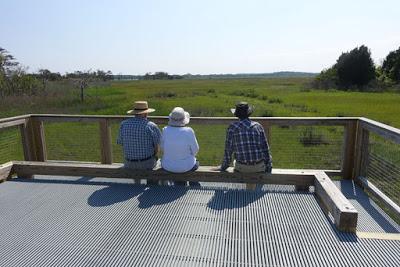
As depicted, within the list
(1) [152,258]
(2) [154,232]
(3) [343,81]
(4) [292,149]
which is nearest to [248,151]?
A: (2) [154,232]

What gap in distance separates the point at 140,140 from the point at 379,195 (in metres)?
2.79

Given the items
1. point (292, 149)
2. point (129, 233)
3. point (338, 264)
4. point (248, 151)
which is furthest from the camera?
point (292, 149)

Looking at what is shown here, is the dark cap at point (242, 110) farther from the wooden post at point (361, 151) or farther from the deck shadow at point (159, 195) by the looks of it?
the wooden post at point (361, 151)

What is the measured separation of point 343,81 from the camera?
4716 cm

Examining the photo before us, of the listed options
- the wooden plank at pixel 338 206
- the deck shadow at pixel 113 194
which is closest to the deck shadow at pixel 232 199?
the wooden plank at pixel 338 206

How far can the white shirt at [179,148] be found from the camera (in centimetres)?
372

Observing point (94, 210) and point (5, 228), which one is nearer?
point (5, 228)

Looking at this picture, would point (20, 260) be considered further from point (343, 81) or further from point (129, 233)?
point (343, 81)

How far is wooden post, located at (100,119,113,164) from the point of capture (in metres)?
5.15

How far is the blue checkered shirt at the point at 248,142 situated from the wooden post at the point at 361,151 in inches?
67.1

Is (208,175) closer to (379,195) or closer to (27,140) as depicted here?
(379,195)

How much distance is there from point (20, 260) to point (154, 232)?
0.92 metres

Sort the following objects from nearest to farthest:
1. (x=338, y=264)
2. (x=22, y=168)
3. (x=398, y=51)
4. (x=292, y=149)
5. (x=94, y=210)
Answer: (x=338, y=264), (x=94, y=210), (x=22, y=168), (x=292, y=149), (x=398, y=51)

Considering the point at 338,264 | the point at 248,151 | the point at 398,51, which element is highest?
the point at 398,51
